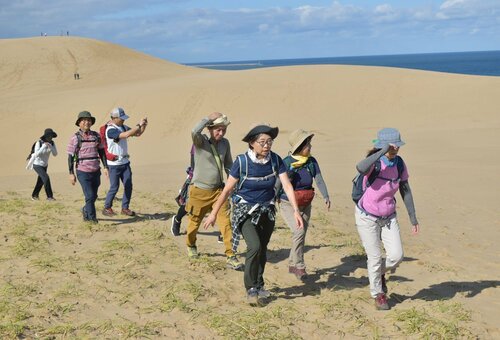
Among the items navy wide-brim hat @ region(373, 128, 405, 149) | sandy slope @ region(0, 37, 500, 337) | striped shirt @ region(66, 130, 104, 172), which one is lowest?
sandy slope @ region(0, 37, 500, 337)

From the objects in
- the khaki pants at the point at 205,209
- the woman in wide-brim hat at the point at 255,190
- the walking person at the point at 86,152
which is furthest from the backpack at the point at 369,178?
the walking person at the point at 86,152

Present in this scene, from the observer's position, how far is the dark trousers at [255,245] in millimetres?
5648

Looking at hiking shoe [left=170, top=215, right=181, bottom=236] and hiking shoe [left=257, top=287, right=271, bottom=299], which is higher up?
hiking shoe [left=170, top=215, right=181, bottom=236]

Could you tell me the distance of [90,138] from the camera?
27.8 feet

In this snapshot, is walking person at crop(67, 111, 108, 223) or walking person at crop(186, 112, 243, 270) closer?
walking person at crop(186, 112, 243, 270)

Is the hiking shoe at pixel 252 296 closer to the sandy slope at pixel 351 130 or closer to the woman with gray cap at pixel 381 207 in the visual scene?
the sandy slope at pixel 351 130

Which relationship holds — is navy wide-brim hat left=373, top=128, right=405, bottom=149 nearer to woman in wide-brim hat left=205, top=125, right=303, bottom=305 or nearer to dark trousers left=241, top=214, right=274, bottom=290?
woman in wide-brim hat left=205, top=125, right=303, bottom=305

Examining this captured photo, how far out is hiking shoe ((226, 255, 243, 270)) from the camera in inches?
277

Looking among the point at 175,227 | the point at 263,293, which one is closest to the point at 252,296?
the point at 263,293

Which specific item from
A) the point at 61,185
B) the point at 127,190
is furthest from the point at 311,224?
the point at 61,185


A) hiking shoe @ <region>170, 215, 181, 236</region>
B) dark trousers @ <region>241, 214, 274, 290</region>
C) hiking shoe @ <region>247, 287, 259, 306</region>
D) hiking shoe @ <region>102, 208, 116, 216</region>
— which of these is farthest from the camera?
hiking shoe @ <region>102, 208, 116, 216</region>

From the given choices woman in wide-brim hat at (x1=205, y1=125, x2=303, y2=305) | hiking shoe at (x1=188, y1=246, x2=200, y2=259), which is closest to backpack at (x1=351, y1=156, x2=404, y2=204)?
woman in wide-brim hat at (x1=205, y1=125, x2=303, y2=305)

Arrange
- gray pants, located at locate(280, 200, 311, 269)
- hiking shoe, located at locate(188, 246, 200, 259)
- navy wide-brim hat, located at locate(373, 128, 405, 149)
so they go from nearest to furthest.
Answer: navy wide-brim hat, located at locate(373, 128, 405, 149) → gray pants, located at locate(280, 200, 311, 269) → hiking shoe, located at locate(188, 246, 200, 259)

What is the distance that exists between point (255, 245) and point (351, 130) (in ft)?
66.4
